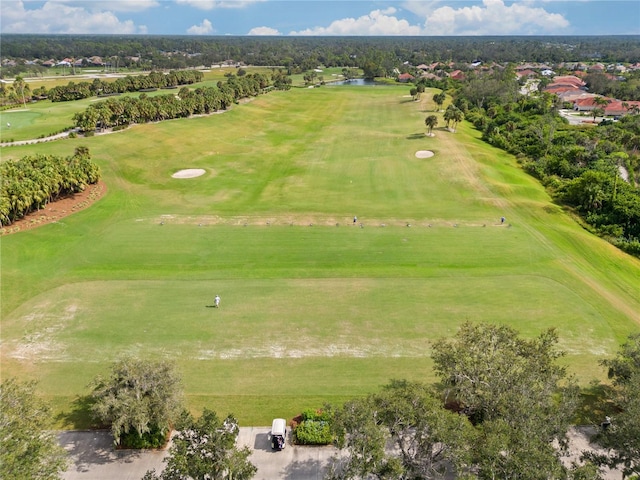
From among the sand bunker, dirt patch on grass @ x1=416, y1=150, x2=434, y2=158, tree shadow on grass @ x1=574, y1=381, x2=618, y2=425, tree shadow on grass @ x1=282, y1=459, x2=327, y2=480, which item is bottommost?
tree shadow on grass @ x1=282, y1=459, x2=327, y2=480

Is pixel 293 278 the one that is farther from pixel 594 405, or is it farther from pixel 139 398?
pixel 594 405

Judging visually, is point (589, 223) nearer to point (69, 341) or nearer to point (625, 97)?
point (69, 341)

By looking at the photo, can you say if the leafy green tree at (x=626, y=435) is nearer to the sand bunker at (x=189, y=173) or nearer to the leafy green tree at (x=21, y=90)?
the sand bunker at (x=189, y=173)

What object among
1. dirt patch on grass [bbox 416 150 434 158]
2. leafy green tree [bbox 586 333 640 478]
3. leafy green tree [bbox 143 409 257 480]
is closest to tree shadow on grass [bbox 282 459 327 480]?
leafy green tree [bbox 143 409 257 480]

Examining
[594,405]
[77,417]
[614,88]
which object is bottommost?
[594,405]

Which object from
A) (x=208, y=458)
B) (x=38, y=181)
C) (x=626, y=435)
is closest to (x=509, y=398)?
(x=626, y=435)

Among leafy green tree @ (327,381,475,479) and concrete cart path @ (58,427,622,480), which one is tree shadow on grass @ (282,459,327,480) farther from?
leafy green tree @ (327,381,475,479)
